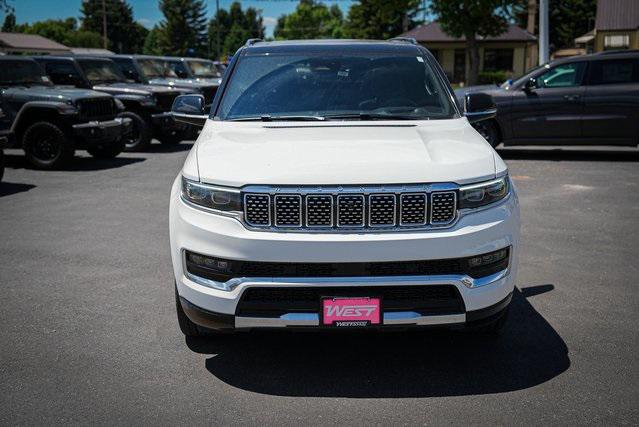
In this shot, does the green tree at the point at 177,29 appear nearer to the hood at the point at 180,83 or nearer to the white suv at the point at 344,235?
the hood at the point at 180,83

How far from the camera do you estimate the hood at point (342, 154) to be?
358 cm

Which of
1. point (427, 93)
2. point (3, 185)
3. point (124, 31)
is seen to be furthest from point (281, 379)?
point (124, 31)

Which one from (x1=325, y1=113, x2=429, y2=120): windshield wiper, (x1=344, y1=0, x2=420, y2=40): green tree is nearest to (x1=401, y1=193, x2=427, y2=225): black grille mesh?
(x1=325, y1=113, x2=429, y2=120): windshield wiper

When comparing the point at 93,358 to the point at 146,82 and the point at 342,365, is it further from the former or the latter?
the point at 146,82

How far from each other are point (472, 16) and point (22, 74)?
27106mm

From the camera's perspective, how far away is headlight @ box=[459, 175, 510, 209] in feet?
11.9

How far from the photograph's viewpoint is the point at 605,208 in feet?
28.2

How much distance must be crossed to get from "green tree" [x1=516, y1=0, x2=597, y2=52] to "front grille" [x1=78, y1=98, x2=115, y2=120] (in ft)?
269

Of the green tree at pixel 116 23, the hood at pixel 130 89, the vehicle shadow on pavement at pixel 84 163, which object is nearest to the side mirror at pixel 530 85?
the vehicle shadow on pavement at pixel 84 163

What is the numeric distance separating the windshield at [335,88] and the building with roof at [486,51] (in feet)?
172

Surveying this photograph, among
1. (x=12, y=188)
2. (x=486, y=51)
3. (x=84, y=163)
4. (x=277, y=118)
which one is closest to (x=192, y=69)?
(x=84, y=163)

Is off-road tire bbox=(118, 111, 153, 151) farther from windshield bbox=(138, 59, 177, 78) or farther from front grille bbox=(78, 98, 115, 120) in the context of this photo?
windshield bbox=(138, 59, 177, 78)

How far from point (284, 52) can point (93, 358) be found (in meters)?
2.64

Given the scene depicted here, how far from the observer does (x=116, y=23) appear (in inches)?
5123
